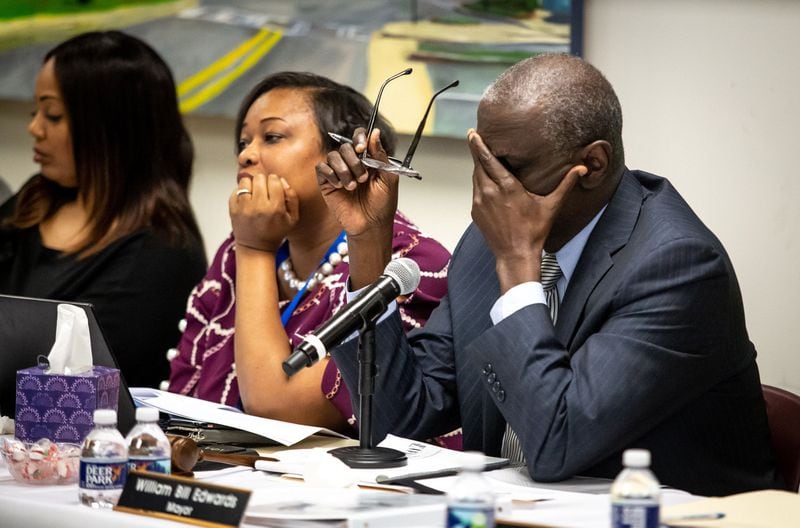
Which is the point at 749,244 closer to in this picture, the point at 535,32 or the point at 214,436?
the point at 535,32

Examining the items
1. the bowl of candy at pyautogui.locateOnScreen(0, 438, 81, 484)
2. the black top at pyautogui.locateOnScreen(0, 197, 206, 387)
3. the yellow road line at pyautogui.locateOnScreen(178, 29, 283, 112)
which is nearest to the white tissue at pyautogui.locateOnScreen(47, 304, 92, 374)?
the bowl of candy at pyautogui.locateOnScreen(0, 438, 81, 484)

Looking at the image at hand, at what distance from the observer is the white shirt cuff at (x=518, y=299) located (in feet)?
6.11

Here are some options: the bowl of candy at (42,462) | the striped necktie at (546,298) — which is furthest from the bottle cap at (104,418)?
the striped necktie at (546,298)

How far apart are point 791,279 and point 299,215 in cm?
120

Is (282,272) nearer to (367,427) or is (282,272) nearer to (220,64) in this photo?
(367,427)

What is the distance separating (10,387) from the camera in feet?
6.58

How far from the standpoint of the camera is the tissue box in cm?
183

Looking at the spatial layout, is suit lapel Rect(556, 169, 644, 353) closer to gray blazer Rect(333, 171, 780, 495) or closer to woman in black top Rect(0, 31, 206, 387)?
gray blazer Rect(333, 171, 780, 495)

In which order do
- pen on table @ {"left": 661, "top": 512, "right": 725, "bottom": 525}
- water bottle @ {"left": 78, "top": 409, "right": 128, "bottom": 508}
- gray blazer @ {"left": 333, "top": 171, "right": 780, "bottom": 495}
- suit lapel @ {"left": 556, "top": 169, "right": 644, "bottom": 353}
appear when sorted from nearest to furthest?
pen on table @ {"left": 661, "top": 512, "right": 725, "bottom": 525} → water bottle @ {"left": 78, "top": 409, "right": 128, "bottom": 508} → gray blazer @ {"left": 333, "top": 171, "right": 780, "bottom": 495} → suit lapel @ {"left": 556, "top": 169, "right": 644, "bottom": 353}

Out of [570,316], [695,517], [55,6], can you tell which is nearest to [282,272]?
[570,316]

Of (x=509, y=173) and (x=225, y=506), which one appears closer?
(x=225, y=506)

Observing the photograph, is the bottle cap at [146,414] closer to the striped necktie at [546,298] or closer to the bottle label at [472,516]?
the bottle label at [472,516]

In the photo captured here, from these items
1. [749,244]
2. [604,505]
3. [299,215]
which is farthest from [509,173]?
[749,244]

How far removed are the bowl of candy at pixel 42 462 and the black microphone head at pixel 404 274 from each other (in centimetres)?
54
